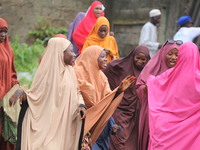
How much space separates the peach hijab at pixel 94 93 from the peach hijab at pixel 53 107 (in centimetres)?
24

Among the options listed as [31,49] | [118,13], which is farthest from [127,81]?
[118,13]

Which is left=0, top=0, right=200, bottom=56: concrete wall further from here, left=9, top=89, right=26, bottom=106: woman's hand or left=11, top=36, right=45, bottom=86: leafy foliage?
left=9, top=89, right=26, bottom=106: woman's hand

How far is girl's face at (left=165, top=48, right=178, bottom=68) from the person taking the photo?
7.62m

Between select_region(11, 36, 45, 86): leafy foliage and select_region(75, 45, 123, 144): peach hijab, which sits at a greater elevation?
select_region(75, 45, 123, 144): peach hijab

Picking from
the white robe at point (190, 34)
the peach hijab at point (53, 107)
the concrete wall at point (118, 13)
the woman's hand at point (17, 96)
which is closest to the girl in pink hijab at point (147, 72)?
the peach hijab at point (53, 107)

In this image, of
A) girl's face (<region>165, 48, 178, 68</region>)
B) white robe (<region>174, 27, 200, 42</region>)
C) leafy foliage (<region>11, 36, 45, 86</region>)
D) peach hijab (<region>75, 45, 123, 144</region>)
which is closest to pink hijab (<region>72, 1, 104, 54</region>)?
leafy foliage (<region>11, 36, 45, 86</region>)

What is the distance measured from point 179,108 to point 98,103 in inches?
40.0

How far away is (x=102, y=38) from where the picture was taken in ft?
32.2

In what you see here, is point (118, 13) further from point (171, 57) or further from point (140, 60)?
point (171, 57)

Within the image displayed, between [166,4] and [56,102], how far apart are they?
7275 mm

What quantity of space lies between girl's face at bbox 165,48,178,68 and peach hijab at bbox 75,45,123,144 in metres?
0.99

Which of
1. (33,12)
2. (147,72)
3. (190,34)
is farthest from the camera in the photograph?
(33,12)

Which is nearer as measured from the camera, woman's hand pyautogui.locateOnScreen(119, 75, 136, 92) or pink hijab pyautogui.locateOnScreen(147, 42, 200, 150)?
pink hijab pyautogui.locateOnScreen(147, 42, 200, 150)

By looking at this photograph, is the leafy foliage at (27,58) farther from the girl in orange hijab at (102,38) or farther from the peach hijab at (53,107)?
the peach hijab at (53,107)
